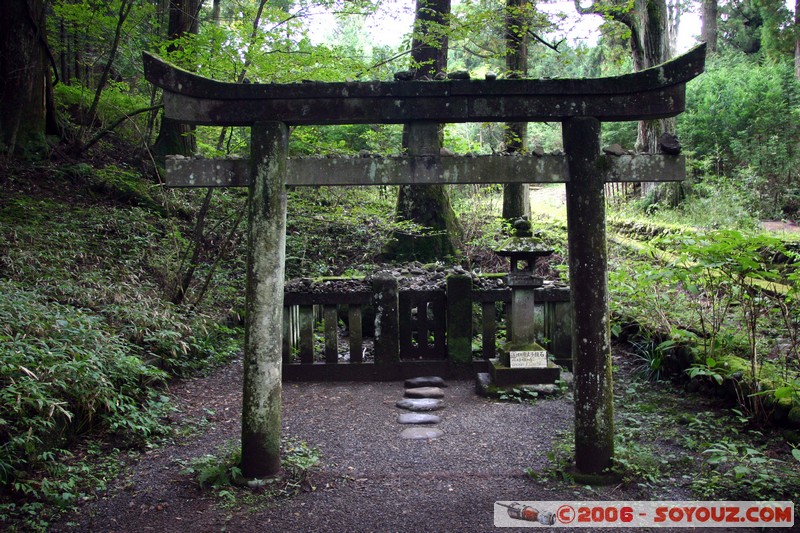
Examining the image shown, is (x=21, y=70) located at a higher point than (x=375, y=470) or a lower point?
higher

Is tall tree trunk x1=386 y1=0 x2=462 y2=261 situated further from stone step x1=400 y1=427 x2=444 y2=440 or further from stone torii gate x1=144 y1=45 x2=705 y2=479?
stone torii gate x1=144 y1=45 x2=705 y2=479

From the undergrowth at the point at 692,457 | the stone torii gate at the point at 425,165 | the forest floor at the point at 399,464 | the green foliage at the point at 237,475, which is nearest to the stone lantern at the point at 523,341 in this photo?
the forest floor at the point at 399,464

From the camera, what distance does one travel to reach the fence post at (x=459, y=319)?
24.4ft

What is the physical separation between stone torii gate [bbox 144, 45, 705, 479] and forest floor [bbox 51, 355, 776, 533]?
0.43 m

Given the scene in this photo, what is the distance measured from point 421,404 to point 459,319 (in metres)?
1.53

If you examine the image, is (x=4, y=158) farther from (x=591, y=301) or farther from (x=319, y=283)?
(x=591, y=301)

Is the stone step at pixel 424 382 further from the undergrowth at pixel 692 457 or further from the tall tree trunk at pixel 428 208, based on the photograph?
the tall tree trunk at pixel 428 208

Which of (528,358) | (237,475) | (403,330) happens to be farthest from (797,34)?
(237,475)

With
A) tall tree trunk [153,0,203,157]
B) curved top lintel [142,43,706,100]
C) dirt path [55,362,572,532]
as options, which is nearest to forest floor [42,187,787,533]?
dirt path [55,362,572,532]

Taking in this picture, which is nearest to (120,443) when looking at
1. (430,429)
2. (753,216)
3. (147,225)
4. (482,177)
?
(430,429)

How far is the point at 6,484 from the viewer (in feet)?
12.3

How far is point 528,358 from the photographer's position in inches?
263

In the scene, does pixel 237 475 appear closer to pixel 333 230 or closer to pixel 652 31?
pixel 333 230

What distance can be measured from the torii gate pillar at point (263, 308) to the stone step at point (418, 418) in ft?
6.60
